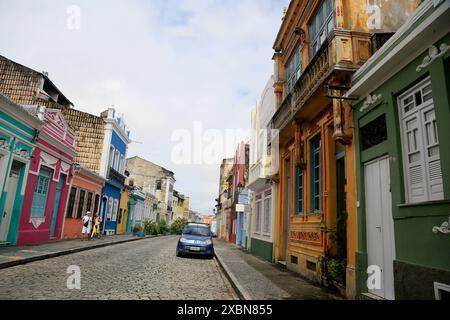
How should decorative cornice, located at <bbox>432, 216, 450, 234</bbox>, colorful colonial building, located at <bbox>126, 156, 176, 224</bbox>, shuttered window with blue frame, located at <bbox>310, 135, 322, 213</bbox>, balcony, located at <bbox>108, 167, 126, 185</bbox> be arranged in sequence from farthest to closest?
colorful colonial building, located at <bbox>126, 156, 176, 224</bbox>, balcony, located at <bbox>108, 167, 126, 185</bbox>, shuttered window with blue frame, located at <bbox>310, 135, 322, 213</bbox>, decorative cornice, located at <bbox>432, 216, 450, 234</bbox>

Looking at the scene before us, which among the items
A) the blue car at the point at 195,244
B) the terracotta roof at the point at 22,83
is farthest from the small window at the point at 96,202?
the blue car at the point at 195,244

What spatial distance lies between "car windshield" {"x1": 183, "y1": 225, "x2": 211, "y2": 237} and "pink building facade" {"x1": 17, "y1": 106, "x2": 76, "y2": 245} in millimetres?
6893

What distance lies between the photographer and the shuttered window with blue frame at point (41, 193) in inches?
568

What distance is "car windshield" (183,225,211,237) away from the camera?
605 inches

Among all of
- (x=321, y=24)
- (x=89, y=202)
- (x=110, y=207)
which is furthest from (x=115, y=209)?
(x=321, y=24)

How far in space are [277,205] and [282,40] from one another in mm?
7480

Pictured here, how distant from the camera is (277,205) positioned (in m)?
14.2

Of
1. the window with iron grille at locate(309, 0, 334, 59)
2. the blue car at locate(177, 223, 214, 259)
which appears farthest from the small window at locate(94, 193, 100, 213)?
the window with iron grille at locate(309, 0, 334, 59)

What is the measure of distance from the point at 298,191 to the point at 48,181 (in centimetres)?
1207

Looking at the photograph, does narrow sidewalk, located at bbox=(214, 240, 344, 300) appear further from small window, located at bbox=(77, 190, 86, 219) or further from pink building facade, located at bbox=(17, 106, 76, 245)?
small window, located at bbox=(77, 190, 86, 219)

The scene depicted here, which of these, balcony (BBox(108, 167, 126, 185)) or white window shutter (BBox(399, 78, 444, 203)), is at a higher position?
balcony (BBox(108, 167, 126, 185))

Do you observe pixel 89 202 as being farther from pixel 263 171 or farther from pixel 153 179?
pixel 153 179
